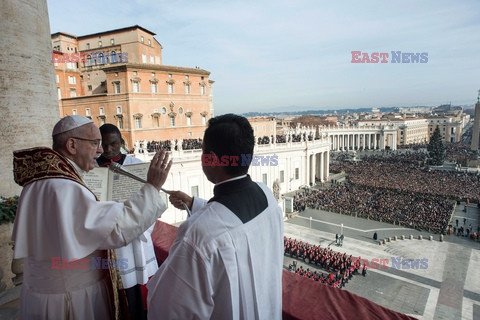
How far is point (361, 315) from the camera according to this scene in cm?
240

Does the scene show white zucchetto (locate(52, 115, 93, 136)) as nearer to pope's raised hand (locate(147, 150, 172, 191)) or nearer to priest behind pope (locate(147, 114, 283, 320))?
pope's raised hand (locate(147, 150, 172, 191))

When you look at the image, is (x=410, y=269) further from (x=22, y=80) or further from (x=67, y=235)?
(x=22, y=80)

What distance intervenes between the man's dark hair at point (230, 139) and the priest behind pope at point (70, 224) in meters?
0.51

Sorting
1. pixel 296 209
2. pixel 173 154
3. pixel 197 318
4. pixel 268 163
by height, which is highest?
pixel 197 318

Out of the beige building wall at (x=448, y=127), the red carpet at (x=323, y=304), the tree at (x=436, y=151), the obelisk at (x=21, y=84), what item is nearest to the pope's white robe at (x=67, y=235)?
the red carpet at (x=323, y=304)

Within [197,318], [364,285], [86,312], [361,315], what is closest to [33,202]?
[86,312]

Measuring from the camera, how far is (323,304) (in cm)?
256

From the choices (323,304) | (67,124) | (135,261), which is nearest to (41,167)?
(67,124)

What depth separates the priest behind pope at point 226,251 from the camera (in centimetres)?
158

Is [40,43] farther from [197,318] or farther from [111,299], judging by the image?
[197,318]

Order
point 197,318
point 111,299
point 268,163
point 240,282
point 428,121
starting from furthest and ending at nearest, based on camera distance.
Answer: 1. point 428,121
2. point 268,163
3. point 111,299
4. point 240,282
5. point 197,318

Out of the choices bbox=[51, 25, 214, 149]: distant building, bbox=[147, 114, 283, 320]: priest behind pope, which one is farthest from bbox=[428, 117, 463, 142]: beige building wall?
bbox=[147, 114, 283, 320]: priest behind pope

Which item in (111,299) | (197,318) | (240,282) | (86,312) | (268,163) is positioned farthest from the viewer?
(268,163)

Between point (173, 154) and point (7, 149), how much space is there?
19388mm
